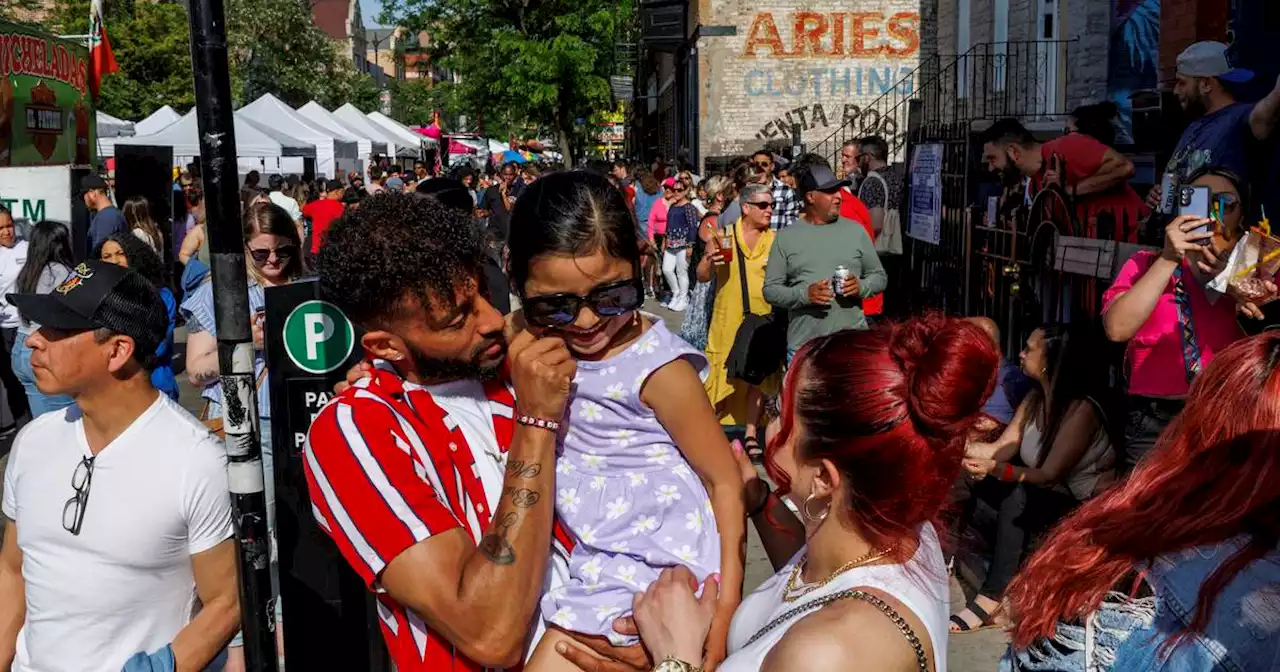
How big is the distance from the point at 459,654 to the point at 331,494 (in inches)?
15.0

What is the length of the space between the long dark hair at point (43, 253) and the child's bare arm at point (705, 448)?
6072mm

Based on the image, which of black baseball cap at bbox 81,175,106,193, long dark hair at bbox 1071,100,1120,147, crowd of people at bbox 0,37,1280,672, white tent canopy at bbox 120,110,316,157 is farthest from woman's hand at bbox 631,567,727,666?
white tent canopy at bbox 120,110,316,157

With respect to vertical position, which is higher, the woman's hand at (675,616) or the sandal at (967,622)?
the woman's hand at (675,616)

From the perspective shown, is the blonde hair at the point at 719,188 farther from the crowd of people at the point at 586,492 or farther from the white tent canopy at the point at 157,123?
the white tent canopy at the point at 157,123

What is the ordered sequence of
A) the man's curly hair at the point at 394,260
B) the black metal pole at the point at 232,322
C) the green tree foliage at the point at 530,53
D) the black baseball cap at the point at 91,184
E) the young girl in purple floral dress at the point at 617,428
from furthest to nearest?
the green tree foliage at the point at 530,53, the black baseball cap at the point at 91,184, the black metal pole at the point at 232,322, the young girl in purple floral dress at the point at 617,428, the man's curly hair at the point at 394,260

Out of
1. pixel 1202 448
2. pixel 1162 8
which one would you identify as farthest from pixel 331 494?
pixel 1162 8

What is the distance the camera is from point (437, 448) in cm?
226

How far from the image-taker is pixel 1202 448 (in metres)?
1.83

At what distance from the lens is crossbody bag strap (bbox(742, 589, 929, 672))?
178 cm

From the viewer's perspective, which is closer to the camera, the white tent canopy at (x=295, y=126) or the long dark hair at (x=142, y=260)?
the long dark hair at (x=142, y=260)

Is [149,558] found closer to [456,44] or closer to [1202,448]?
[1202,448]

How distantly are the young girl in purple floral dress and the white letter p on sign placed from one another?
1186 millimetres

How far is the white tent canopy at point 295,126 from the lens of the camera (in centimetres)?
2206

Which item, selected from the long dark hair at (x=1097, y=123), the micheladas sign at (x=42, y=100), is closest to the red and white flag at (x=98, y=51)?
the micheladas sign at (x=42, y=100)
